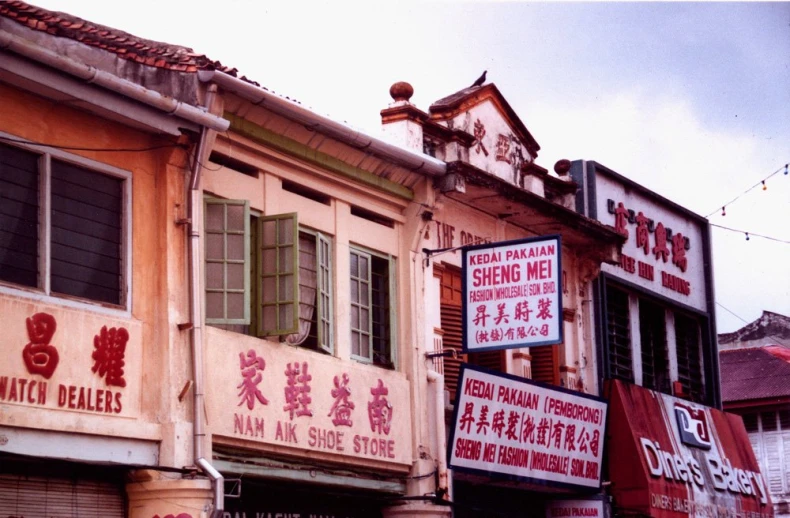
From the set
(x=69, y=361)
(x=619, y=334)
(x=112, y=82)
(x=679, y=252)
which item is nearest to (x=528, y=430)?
(x=619, y=334)

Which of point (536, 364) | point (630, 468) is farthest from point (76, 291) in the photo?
point (630, 468)

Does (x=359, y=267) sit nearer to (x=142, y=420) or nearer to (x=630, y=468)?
(x=142, y=420)

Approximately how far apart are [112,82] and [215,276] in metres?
2.26

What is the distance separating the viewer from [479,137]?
57.8ft

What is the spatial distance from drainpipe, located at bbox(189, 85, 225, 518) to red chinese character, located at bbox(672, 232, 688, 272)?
1162cm

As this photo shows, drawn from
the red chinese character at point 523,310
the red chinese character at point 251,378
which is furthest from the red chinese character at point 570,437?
the red chinese character at point 251,378

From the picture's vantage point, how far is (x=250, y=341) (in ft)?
43.2

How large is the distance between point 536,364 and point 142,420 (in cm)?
806

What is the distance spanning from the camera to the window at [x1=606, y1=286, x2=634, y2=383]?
65.9 ft

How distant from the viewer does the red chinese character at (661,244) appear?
21781 millimetres

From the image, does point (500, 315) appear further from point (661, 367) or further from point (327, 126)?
point (661, 367)

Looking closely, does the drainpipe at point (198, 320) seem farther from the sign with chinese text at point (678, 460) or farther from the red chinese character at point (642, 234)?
the red chinese character at point (642, 234)

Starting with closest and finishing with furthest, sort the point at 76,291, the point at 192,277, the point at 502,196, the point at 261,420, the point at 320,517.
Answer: the point at 76,291
the point at 192,277
the point at 261,420
the point at 320,517
the point at 502,196

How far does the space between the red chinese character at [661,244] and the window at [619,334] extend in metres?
1.31
